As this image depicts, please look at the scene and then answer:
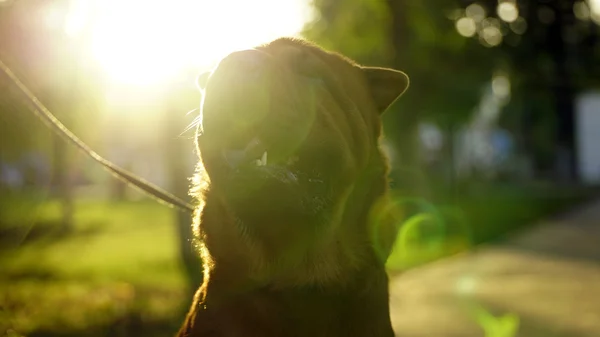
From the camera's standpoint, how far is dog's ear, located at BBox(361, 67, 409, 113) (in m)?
3.92

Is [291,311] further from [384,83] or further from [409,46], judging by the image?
[409,46]

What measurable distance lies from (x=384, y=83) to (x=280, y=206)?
46.9 inches

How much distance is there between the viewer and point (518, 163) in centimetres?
5747

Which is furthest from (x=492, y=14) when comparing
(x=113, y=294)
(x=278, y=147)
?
(x=278, y=147)

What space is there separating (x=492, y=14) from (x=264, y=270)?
965 inches

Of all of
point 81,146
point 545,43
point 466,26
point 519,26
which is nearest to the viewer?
point 81,146

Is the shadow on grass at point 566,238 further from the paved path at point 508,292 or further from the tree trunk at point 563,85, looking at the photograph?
the tree trunk at point 563,85

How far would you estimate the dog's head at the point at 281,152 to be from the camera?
116 inches

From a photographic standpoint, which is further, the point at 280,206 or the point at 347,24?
the point at 347,24

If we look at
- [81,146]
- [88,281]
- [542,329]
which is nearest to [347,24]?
[88,281]

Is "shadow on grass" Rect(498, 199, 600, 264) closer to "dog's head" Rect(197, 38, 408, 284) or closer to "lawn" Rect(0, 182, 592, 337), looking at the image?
"lawn" Rect(0, 182, 592, 337)

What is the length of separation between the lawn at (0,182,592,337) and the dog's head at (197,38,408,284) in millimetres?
1009

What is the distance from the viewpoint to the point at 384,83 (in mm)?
3957

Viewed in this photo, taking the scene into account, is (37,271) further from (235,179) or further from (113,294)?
(235,179)
